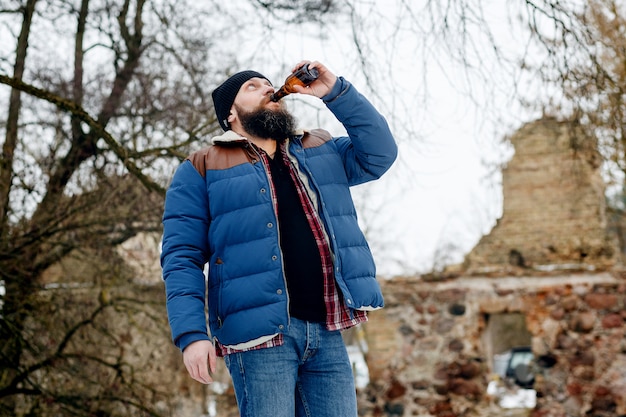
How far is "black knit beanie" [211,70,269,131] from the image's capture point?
8.35 ft

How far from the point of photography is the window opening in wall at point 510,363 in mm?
9000

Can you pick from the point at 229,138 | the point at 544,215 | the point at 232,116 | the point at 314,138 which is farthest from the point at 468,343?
the point at 229,138

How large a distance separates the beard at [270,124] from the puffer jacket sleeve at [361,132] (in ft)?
0.45

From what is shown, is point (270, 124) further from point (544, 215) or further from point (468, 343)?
point (544, 215)

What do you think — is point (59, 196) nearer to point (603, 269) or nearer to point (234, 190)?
point (234, 190)

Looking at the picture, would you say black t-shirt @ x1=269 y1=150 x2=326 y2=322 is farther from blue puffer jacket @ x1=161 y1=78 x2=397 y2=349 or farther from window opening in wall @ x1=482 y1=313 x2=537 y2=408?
window opening in wall @ x1=482 y1=313 x2=537 y2=408

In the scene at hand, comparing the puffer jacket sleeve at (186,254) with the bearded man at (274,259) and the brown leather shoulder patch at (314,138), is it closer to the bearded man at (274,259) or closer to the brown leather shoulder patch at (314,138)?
the bearded man at (274,259)

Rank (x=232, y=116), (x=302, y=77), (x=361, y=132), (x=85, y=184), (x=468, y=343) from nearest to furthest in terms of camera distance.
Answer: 1. (x=302, y=77)
2. (x=361, y=132)
3. (x=232, y=116)
4. (x=85, y=184)
5. (x=468, y=343)

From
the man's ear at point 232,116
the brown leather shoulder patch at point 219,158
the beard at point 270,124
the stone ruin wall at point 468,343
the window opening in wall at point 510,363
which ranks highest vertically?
the man's ear at point 232,116

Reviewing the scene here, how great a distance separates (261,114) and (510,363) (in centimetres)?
1331

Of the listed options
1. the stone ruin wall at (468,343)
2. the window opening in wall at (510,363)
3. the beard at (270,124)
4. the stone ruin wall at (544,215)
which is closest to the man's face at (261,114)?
the beard at (270,124)

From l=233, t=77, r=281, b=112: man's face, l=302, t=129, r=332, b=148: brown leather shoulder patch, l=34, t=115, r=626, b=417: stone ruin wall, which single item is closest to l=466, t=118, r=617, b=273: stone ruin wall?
l=34, t=115, r=626, b=417: stone ruin wall

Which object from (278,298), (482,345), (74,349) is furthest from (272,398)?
(482,345)

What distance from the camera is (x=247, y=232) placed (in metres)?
2.25
